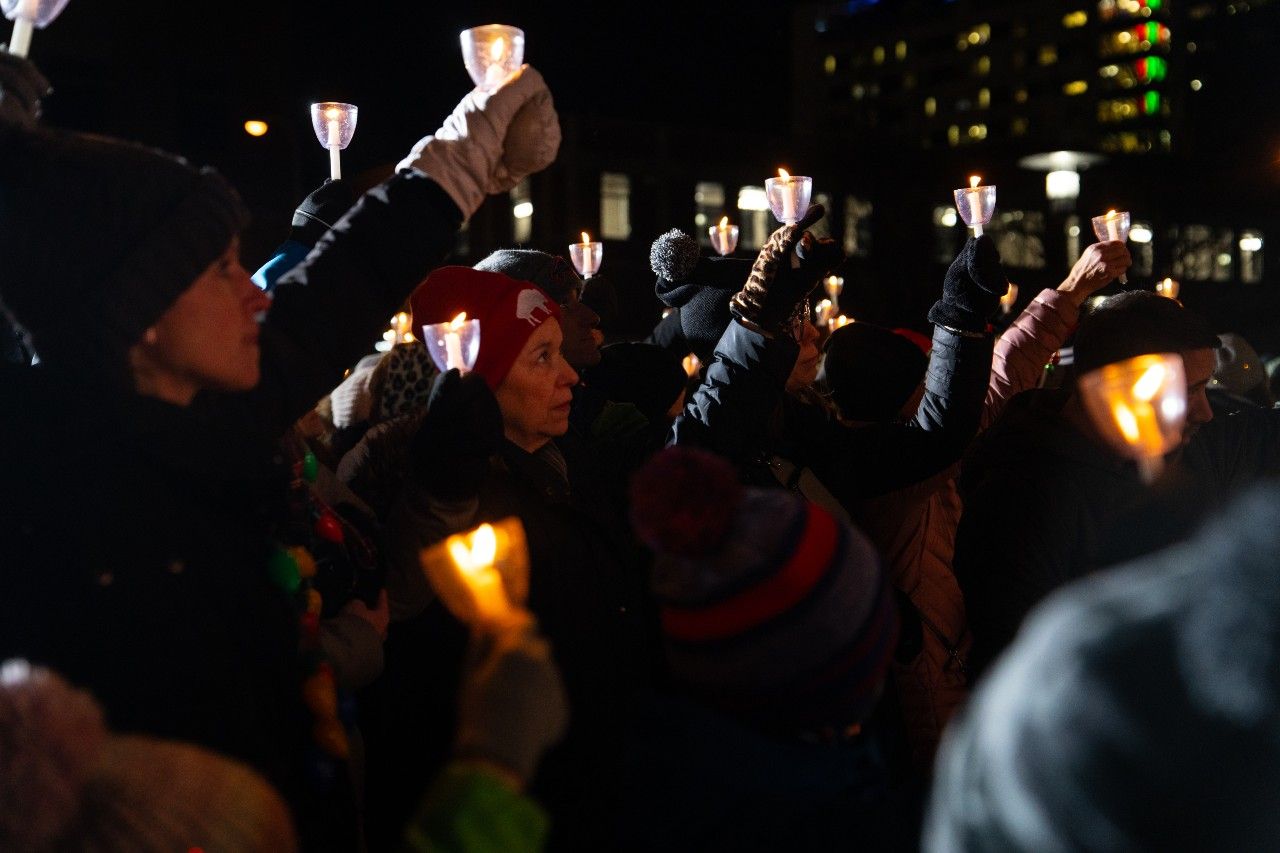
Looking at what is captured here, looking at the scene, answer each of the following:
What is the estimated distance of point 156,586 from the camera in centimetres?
164

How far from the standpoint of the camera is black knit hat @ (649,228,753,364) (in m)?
4.46

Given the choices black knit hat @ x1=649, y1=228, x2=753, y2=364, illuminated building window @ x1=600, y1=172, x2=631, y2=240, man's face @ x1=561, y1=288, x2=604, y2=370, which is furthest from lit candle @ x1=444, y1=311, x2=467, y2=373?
illuminated building window @ x1=600, y1=172, x2=631, y2=240

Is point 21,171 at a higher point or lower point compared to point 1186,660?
higher

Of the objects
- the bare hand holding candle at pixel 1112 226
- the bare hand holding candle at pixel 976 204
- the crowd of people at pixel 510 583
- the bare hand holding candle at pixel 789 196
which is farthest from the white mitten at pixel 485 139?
the bare hand holding candle at pixel 1112 226

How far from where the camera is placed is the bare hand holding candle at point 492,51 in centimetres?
246

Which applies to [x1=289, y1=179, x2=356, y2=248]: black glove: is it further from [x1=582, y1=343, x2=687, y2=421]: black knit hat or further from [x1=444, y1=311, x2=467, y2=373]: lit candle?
[x1=582, y1=343, x2=687, y2=421]: black knit hat

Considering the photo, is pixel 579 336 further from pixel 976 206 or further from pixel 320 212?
pixel 976 206

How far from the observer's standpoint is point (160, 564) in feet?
5.48

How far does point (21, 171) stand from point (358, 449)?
1336 millimetres

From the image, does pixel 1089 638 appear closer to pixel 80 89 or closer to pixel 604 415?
pixel 604 415

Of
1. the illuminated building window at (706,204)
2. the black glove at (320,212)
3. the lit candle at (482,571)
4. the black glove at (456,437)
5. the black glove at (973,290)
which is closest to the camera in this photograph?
the lit candle at (482,571)

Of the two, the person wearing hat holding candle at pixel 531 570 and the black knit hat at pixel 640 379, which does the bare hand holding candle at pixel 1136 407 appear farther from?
the black knit hat at pixel 640 379

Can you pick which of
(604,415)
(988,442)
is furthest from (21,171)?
(988,442)

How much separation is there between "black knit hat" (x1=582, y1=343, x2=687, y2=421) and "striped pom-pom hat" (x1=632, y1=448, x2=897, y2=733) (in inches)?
102
